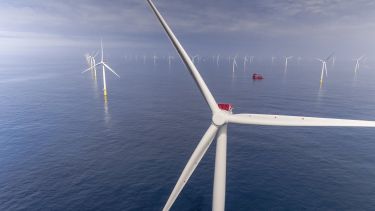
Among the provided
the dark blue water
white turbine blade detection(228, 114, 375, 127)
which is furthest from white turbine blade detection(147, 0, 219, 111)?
the dark blue water

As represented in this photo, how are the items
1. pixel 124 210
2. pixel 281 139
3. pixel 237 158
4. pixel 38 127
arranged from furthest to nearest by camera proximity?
1. pixel 38 127
2. pixel 281 139
3. pixel 237 158
4. pixel 124 210

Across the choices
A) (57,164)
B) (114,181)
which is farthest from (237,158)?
(57,164)

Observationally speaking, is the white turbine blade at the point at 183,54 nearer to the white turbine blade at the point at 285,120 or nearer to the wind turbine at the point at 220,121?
the wind turbine at the point at 220,121

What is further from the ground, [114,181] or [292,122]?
[292,122]

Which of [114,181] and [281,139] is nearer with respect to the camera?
[114,181]

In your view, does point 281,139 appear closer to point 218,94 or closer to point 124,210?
point 124,210

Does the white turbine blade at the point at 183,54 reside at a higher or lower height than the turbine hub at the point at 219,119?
higher

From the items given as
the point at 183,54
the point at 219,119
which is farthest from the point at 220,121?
the point at 183,54

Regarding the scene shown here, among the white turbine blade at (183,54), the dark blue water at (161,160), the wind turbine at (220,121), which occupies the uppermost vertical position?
the white turbine blade at (183,54)

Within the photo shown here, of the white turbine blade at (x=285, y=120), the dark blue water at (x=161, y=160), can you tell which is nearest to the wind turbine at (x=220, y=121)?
the white turbine blade at (x=285, y=120)

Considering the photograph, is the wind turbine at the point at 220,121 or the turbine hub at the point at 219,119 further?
the turbine hub at the point at 219,119

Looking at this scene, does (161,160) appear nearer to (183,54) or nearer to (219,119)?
(219,119)
